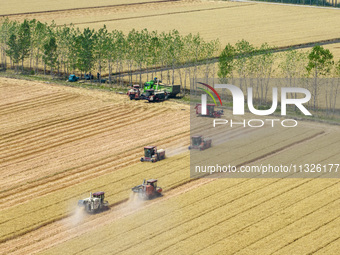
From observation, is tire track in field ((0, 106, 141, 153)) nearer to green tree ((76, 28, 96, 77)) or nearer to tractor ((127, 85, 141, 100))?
tractor ((127, 85, 141, 100))

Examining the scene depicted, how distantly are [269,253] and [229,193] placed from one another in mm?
12507

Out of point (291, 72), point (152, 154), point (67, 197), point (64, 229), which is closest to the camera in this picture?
point (64, 229)

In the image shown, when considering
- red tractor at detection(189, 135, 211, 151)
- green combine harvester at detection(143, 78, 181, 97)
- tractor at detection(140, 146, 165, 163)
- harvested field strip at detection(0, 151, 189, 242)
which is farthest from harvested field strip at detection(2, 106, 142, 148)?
harvested field strip at detection(0, 151, 189, 242)

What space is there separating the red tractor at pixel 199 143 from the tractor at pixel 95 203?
56.7 ft

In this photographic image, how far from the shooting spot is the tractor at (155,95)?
301ft

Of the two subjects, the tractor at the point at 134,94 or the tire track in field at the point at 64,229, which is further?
the tractor at the point at 134,94

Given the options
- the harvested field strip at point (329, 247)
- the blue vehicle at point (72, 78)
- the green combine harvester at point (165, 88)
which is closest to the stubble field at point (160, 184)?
the harvested field strip at point (329, 247)

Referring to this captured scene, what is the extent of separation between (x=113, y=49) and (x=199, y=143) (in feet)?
136

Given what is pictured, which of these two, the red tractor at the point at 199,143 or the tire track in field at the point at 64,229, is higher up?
the red tractor at the point at 199,143

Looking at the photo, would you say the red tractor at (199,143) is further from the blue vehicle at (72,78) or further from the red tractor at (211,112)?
the blue vehicle at (72,78)

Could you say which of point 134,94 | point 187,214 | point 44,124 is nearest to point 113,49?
point 134,94

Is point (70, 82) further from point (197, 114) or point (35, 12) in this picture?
point (35, 12)

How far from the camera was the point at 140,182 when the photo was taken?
193 ft

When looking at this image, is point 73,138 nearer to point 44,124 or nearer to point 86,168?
point 44,124
